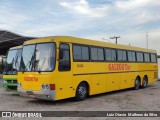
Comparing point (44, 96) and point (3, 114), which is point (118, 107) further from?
point (3, 114)

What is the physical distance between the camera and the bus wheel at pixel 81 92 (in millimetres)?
13219

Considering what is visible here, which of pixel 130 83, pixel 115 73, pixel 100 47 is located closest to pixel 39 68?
pixel 100 47

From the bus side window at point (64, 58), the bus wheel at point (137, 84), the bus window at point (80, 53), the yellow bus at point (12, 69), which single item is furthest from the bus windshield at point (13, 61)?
the bus wheel at point (137, 84)

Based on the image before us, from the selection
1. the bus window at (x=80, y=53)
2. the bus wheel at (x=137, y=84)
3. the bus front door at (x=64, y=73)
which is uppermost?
the bus window at (x=80, y=53)

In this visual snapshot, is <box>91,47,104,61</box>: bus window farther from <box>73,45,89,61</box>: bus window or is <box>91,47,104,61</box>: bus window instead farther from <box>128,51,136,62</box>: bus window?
<box>128,51,136,62</box>: bus window

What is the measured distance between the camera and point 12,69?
50.8ft

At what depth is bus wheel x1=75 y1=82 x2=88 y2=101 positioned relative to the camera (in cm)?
1322

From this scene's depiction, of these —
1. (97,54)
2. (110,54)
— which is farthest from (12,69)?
(110,54)

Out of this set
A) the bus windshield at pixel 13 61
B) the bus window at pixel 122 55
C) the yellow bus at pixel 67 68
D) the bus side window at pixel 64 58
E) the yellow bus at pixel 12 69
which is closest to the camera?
the yellow bus at pixel 67 68

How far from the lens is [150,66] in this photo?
2178cm

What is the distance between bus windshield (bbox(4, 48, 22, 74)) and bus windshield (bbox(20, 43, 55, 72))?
2.55 m

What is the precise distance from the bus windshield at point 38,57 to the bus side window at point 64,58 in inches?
15.5

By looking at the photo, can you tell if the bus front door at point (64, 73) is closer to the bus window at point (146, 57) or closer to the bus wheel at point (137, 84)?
the bus wheel at point (137, 84)

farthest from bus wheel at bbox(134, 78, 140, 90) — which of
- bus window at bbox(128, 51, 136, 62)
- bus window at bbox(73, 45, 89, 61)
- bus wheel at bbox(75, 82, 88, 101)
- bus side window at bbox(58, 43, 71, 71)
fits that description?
bus side window at bbox(58, 43, 71, 71)
